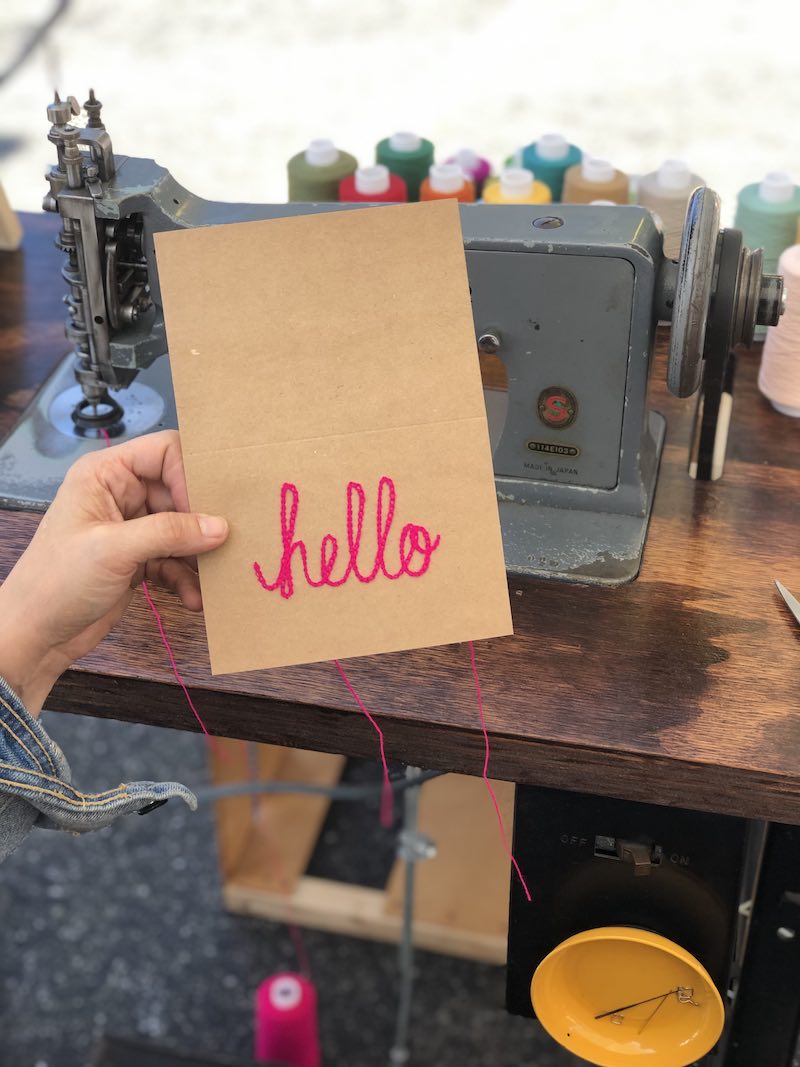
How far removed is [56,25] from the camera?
16.4ft

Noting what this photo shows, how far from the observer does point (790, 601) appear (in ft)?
3.76

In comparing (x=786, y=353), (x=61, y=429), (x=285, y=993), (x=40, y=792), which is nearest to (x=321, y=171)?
(x=61, y=429)

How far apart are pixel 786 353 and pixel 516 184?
39 centimetres

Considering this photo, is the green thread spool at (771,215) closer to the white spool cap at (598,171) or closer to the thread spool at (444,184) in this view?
the white spool cap at (598,171)

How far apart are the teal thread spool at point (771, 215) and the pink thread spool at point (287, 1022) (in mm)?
1124

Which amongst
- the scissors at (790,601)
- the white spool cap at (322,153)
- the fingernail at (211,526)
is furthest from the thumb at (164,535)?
the white spool cap at (322,153)

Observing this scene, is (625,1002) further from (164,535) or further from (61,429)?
(61,429)

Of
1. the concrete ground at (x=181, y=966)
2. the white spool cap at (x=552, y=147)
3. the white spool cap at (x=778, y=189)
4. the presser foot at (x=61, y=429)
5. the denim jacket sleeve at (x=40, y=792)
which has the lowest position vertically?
the concrete ground at (x=181, y=966)

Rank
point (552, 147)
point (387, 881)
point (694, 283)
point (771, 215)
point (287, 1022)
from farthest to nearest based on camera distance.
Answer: point (387, 881) < point (287, 1022) < point (552, 147) < point (771, 215) < point (694, 283)

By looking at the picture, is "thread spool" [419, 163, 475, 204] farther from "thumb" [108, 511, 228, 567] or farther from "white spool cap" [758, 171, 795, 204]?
"thumb" [108, 511, 228, 567]

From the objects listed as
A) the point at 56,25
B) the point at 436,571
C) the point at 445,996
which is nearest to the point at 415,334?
the point at 436,571

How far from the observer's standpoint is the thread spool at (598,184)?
1569 millimetres

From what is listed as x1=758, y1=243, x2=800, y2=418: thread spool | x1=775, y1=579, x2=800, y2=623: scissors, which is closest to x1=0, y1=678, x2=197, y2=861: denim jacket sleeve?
x1=775, y1=579, x2=800, y2=623: scissors

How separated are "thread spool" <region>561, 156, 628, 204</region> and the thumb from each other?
86 centimetres
